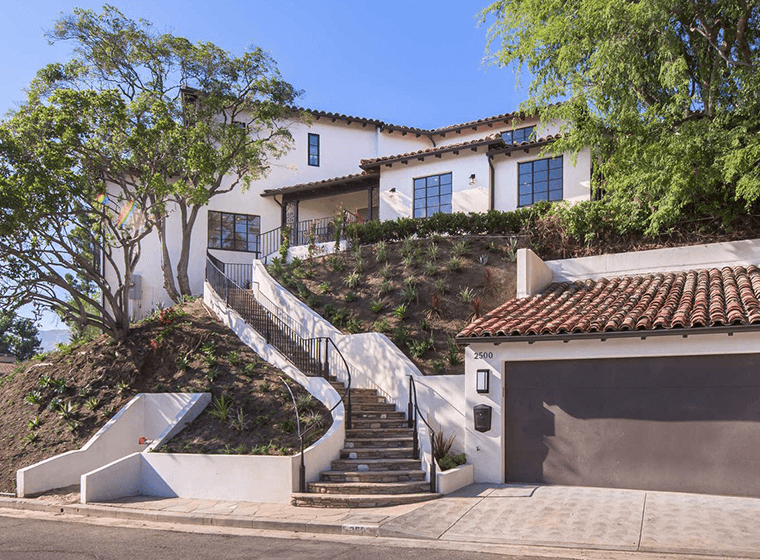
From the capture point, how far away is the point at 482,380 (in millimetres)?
13039

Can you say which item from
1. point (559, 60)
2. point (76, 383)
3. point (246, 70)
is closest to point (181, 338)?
point (76, 383)

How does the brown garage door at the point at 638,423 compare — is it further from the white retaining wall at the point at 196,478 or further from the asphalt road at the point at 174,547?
the white retaining wall at the point at 196,478

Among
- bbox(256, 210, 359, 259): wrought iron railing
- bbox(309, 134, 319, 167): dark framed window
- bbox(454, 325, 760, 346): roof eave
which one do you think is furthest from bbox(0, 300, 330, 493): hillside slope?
bbox(309, 134, 319, 167): dark framed window

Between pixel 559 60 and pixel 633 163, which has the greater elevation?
pixel 559 60

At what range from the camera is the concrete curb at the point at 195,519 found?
33.2 ft

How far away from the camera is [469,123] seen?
95.3 feet

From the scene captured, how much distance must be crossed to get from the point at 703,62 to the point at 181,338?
1567 centimetres

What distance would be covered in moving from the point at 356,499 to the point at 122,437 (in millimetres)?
6964

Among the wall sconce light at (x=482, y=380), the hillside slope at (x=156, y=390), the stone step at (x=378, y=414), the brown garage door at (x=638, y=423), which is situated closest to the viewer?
the brown garage door at (x=638, y=423)

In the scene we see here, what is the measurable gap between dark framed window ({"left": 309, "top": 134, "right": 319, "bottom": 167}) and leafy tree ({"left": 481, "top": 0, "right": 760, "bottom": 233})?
14457 millimetres

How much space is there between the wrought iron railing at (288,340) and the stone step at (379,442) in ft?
2.01

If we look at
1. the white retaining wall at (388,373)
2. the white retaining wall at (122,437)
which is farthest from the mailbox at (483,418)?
the white retaining wall at (122,437)

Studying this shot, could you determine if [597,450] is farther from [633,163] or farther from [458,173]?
[458,173]

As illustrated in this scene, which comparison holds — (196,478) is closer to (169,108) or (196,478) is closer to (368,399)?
(368,399)
